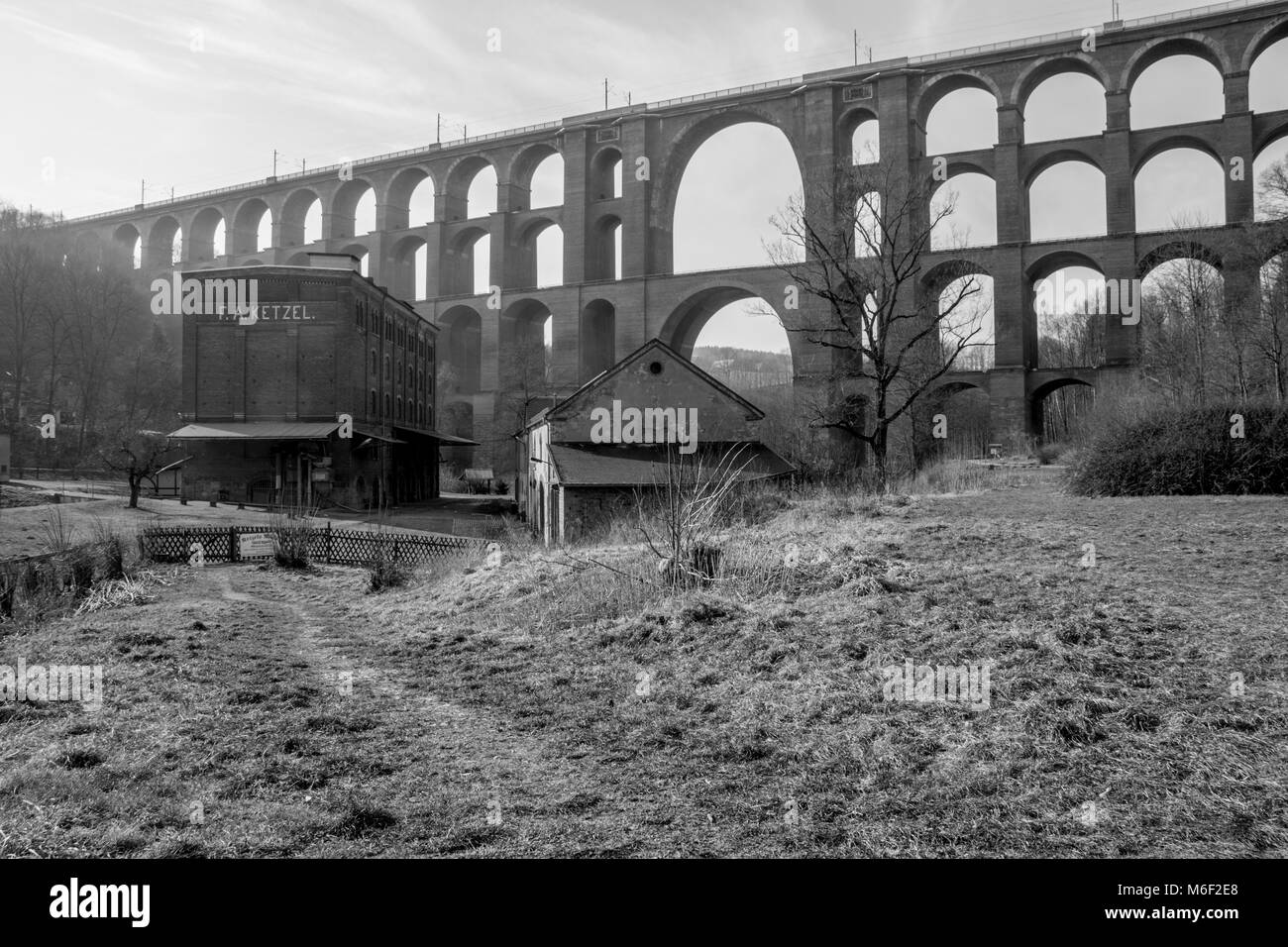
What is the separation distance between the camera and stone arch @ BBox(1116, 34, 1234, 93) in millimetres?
45344

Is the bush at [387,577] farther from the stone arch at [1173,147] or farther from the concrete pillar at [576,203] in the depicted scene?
Answer: the stone arch at [1173,147]

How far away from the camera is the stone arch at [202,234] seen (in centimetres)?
7712

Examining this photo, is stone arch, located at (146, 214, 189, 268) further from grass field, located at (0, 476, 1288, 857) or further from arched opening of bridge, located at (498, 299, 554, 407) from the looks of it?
grass field, located at (0, 476, 1288, 857)

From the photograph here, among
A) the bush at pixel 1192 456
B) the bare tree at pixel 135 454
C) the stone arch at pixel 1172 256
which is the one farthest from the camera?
the stone arch at pixel 1172 256

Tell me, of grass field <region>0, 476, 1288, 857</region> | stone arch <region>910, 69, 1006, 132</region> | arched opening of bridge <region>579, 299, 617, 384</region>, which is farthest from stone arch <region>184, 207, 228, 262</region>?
grass field <region>0, 476, 1288, 857</region>

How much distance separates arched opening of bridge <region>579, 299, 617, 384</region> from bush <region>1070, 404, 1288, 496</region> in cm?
4258

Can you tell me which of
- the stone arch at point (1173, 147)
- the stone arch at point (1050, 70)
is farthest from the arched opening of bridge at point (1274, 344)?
the stone arch at point (1050, 70)

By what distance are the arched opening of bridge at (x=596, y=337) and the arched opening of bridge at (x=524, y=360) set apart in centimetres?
250

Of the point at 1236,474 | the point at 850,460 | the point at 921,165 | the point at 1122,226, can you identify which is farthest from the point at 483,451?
the point at 1236,474

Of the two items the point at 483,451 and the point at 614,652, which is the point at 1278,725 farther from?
the point at 483,451

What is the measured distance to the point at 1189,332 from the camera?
103 ft
